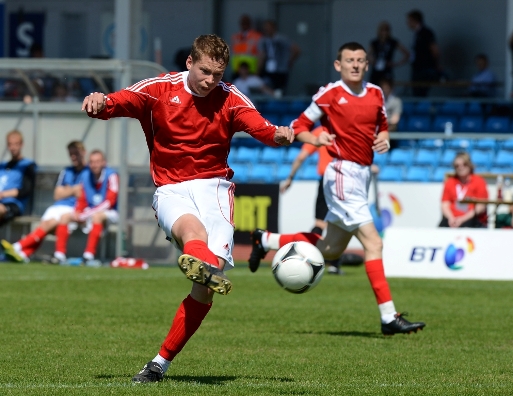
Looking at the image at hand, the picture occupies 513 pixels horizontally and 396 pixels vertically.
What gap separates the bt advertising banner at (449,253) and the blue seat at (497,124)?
24.8 feet

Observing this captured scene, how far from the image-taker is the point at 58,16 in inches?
1152

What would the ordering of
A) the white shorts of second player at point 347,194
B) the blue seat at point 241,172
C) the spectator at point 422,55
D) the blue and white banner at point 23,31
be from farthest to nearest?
the blue and white banner at point 23,31 < the spectator at point 422,55 < the blue seat at point 241,172 < the white shorts of second player at point 347,194

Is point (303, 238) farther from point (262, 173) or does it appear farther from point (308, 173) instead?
point (262, 173)

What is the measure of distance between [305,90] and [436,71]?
4096 mm

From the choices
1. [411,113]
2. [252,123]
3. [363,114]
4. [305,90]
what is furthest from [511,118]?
[252,123]

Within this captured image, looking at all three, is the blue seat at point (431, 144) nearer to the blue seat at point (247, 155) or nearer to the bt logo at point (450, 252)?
the blue seat at point (247, 155)

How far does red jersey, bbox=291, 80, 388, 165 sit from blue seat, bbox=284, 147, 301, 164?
11229 mm

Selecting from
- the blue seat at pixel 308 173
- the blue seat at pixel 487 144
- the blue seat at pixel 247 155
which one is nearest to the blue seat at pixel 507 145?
the blue seat at pixel 487 144

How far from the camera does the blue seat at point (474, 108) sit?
2178 cm

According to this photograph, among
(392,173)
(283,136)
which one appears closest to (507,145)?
(392,173)

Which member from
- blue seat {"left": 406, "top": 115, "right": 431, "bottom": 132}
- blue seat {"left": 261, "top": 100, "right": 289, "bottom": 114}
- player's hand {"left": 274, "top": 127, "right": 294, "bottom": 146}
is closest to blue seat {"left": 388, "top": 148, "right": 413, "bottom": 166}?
blue seat {"left": 406, "top": 115, "right": 431, "bottom": 132}

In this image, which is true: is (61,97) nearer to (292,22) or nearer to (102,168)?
(102,168)

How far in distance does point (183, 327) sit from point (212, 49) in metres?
1.56

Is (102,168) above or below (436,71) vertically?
below
